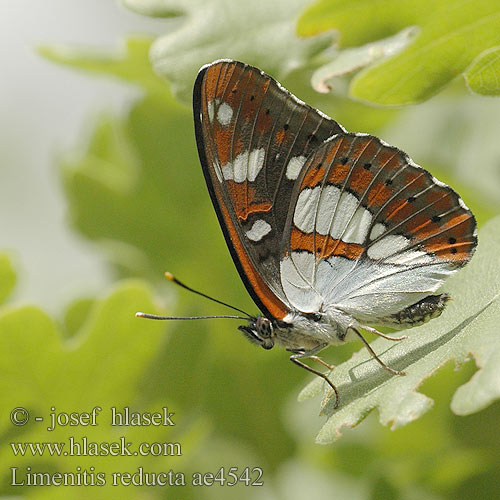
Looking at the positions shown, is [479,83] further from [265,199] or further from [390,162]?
[265,199]

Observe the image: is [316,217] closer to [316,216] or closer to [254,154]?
[316,216]

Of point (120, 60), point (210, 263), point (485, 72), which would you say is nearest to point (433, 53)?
point (485, 72)

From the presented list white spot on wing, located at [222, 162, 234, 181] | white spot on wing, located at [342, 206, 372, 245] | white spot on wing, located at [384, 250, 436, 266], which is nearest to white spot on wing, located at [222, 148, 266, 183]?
white spot on wing, located at [222, 162, 234, 181]

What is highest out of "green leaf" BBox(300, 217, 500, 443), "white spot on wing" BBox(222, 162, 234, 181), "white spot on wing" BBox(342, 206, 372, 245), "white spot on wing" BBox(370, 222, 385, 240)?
"white spot on wing" BBox(222, 162, 234, 181)

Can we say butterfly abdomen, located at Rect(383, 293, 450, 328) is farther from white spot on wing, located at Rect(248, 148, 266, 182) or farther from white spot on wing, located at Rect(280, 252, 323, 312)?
white spot on wing, located at Rect(248, 148, 266, 182)

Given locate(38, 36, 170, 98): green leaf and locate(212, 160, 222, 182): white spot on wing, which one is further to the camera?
locate(38, 36, 170, 98): green leaf

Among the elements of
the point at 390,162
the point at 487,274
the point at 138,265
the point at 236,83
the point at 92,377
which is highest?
the point at 138,265

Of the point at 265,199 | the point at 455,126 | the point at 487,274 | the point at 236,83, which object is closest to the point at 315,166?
the point at 265,199
